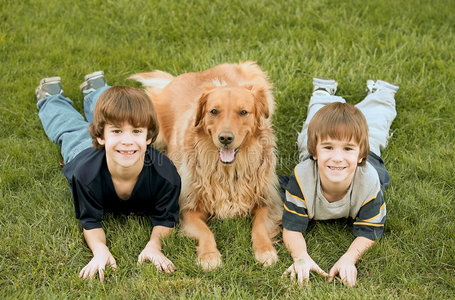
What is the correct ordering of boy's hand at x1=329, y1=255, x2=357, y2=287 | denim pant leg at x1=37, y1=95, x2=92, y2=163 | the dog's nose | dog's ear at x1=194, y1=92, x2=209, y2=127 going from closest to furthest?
boy's hand at x1=329, y1=255, x2=357, y2=287 → the dog's nose → dog's ear at x1=194, y1=92, x2=209, y2=127 → denim pant leg at x1=37, y1=95, x2=92, y2=163

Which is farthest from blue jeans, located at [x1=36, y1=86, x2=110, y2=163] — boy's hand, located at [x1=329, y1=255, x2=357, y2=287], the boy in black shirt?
boy's hand, located at [x1=329, y1=255, x2=357, y2=287]

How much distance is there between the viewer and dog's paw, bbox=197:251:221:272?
306cm

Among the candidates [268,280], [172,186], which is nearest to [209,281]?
[268,280]

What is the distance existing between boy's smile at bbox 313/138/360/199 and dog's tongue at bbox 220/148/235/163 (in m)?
0.63

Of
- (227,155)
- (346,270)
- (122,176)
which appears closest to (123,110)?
(122,176)

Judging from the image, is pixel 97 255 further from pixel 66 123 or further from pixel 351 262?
pixel 66 123

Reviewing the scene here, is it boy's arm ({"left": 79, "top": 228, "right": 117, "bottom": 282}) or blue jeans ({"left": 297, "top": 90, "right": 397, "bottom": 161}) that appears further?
blue jeans ({"left": 297, "top": 90, "right": 397, "bottom": 161})

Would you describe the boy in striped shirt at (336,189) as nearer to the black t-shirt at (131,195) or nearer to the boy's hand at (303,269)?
the boy's hand at (303,269)

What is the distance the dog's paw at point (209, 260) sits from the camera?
306cm

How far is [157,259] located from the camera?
3086 millimetres

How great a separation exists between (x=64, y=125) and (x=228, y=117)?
1.90 metres

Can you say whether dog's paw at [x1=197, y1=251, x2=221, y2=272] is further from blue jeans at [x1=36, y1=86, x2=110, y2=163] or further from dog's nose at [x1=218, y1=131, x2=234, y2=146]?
blue jeans at [x1=36, y1=86, x2=110, y2=163]

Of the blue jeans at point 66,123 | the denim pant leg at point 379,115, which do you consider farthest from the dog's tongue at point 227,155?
the denim pant leg at point 379,115

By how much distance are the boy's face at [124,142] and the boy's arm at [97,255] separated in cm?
53
